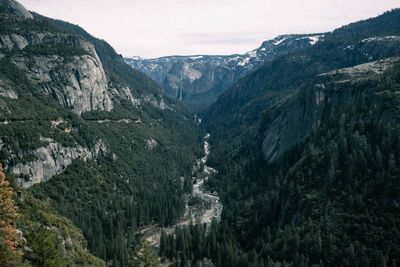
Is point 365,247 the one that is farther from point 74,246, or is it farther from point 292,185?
point 74,246

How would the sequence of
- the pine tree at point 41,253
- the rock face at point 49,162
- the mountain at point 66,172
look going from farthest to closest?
the rock face at point 49,162, the mountain at point 66,172, the pine tree at point 41,253

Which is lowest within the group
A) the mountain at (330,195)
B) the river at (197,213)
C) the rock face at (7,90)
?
the river at (197,213)

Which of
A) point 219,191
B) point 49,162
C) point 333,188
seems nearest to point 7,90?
point 49,162

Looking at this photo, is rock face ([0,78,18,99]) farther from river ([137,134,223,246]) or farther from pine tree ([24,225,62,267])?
A: pine tree ([24,225,62,267])

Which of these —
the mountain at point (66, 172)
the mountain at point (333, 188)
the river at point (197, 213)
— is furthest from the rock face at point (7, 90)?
the mountain at point (333, 188)

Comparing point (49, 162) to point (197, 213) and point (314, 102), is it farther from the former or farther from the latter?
point (314, 102)

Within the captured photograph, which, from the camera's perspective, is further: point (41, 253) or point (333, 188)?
point (333, 188)

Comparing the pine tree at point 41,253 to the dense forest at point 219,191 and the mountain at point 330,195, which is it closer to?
the dense forest at point 219,191

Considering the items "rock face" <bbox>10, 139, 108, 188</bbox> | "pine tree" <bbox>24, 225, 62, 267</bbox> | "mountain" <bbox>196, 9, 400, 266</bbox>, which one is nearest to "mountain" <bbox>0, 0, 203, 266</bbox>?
"rock face" <bbox>10, 139, 108, 188</bbox>
